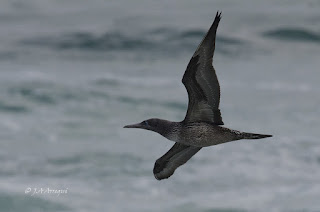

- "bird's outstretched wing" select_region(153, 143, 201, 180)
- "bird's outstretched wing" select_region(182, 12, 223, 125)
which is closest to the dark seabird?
"bird's outstretched wing" select_region(182, 12, 223, 125)

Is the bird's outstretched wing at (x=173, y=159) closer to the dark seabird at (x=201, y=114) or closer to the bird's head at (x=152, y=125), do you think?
the dark seabird at (x=201, y=114)

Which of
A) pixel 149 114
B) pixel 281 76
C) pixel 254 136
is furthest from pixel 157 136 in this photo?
pixel 254 136

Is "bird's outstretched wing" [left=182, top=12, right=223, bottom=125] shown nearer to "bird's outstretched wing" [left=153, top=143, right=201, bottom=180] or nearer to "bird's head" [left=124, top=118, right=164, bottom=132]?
"bird's head" [left=124, top=118, right=164, bottom=132]

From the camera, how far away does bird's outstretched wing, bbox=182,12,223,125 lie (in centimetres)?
1309

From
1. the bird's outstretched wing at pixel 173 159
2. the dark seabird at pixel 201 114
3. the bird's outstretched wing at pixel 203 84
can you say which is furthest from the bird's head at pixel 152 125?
the bird's outstretched wing at pixel 173 159

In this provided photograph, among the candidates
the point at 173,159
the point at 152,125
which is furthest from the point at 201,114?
the point at 173,159

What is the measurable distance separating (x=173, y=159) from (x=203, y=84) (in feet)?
7.24

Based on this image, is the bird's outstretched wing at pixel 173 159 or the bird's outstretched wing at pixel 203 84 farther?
the bird's outstretched wing at pixel 173 159

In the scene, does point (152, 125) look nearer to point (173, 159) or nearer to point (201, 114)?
point (201, 114)

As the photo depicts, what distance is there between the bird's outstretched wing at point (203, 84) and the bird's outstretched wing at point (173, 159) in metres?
1.19

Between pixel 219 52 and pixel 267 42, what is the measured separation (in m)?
2.92

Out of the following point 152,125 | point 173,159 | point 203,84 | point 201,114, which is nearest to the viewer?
point 203,84

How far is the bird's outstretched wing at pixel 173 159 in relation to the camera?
15046 millimetres

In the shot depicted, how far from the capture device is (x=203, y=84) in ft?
44.1
